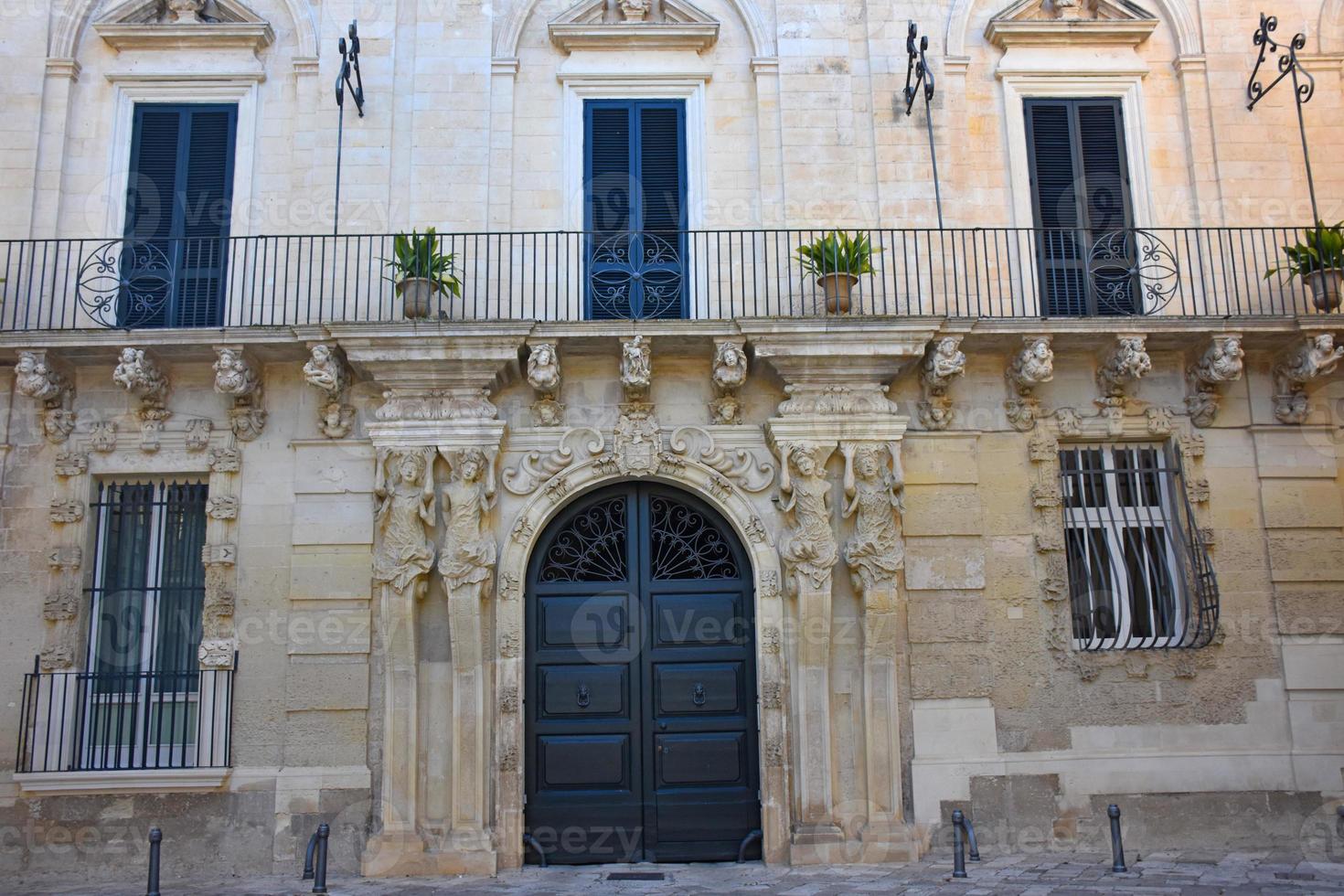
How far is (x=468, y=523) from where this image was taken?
955 centimetres

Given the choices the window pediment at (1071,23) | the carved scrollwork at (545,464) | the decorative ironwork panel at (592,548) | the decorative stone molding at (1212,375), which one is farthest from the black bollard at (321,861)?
the window pediment at (1071,23)

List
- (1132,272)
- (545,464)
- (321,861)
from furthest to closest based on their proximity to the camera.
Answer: (1132,272) < (545,464) < (321,861)

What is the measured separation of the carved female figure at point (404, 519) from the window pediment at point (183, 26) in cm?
447

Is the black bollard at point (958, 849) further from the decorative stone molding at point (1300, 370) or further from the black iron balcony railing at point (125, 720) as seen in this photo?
the black iron balcony railing at point (125, 720)

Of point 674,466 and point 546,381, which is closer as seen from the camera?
point 546,381

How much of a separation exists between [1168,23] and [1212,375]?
3.80 metres

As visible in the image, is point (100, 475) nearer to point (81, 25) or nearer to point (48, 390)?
point (48, 390)

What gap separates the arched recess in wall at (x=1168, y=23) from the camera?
1108cm

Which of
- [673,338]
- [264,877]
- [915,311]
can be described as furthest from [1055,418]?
[264,877]

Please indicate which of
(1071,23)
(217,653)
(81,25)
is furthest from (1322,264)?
(81,25)

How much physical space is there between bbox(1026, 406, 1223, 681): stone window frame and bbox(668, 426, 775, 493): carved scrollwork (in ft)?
7.81

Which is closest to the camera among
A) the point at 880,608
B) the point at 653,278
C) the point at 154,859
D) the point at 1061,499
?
the point at 154,859

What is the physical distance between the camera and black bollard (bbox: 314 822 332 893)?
8.20 metres

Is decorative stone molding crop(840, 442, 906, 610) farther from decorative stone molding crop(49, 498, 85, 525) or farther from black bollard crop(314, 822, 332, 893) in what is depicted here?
decorative stone molding crop(49, 498, 85, 525)
